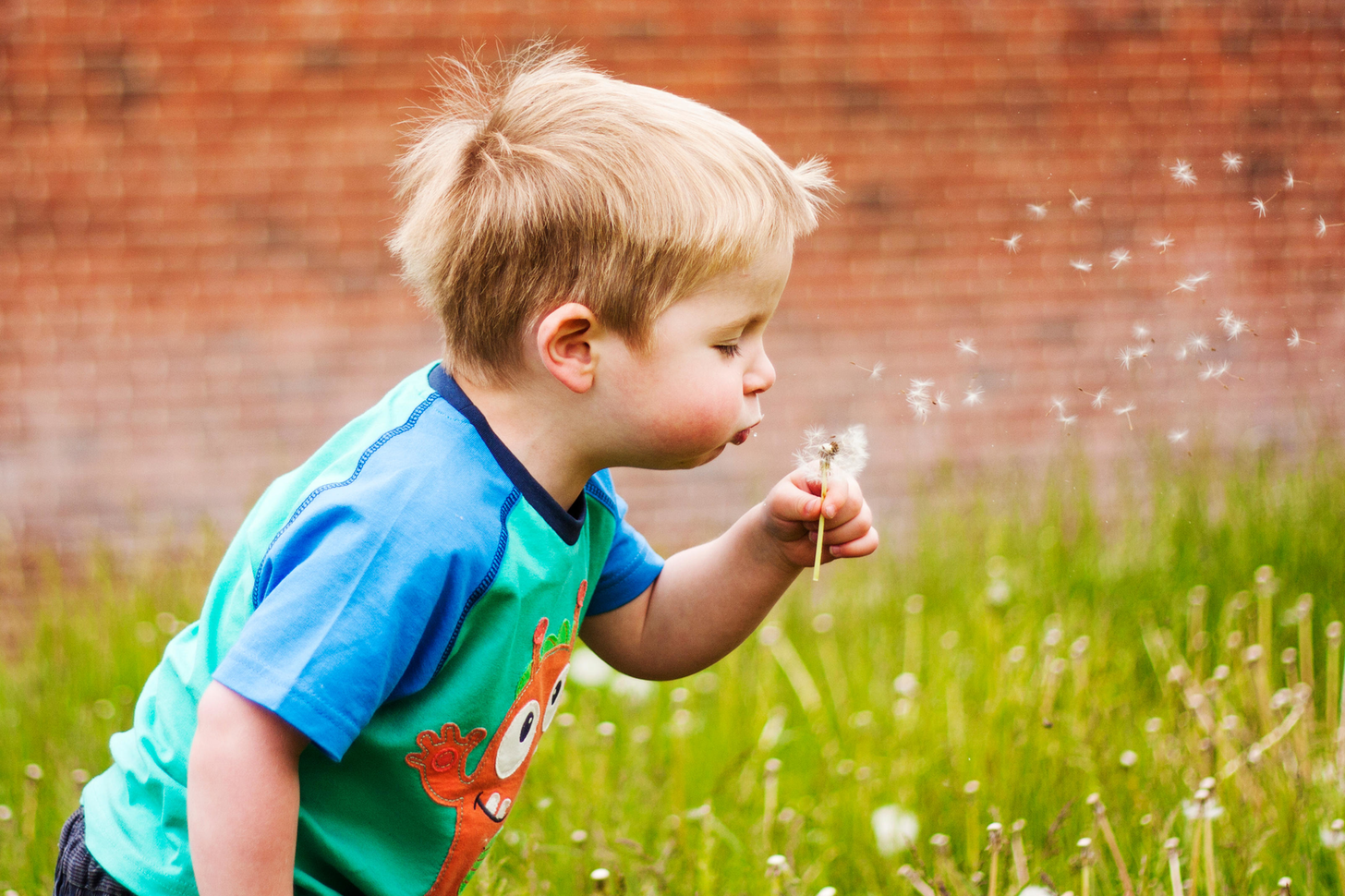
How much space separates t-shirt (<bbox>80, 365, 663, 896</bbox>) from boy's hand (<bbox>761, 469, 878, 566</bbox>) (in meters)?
0.25

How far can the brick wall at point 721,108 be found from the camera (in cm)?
403

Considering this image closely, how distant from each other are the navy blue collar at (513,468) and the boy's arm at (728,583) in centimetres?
27

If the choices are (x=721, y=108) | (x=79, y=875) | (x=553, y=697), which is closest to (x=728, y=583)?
(x=553, y=697)

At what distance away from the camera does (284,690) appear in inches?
40.8

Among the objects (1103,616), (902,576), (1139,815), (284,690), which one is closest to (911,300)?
(902,576)

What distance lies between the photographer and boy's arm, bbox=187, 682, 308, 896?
3.45 ft

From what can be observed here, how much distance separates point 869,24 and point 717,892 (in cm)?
346

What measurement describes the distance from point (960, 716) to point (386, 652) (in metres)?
1.53

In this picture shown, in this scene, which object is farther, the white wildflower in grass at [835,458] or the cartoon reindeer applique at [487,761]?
the white wildflower in grass at [835,458]

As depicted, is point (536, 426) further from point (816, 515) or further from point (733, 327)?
point (816, 515)

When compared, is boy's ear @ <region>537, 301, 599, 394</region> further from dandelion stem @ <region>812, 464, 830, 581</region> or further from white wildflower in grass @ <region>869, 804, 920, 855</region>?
white wildflower in grass @ <region>869, 804, 920, 855</region>

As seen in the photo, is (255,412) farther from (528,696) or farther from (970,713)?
(528,696)

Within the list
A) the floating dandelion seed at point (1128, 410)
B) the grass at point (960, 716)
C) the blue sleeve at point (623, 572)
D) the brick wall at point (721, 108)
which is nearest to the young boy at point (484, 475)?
the blue sleeve at point (623, 572)

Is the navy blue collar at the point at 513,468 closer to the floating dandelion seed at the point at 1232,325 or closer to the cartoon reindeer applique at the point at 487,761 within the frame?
the cartoon reindeer applique at the point at 487,761
